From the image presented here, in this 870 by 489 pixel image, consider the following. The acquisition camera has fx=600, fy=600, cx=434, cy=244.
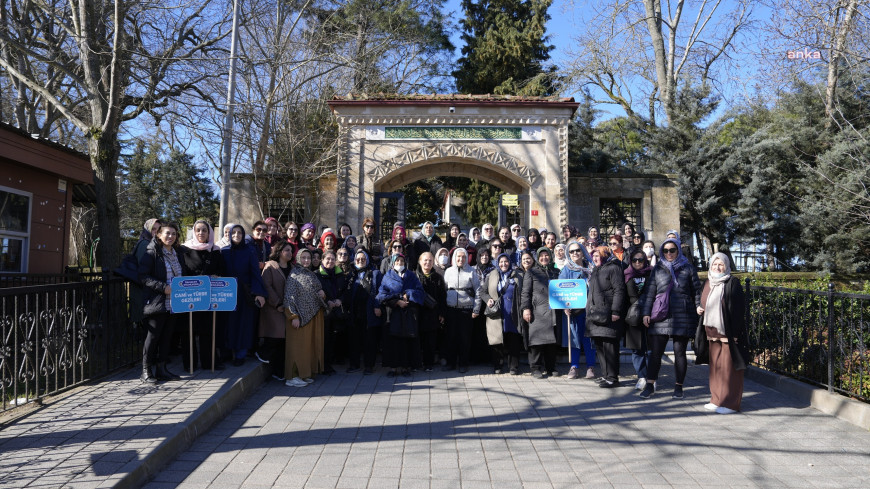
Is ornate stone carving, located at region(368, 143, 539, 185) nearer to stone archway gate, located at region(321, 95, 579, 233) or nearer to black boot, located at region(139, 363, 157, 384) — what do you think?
stone archway gate, located at region(321, 95, 579, 233)

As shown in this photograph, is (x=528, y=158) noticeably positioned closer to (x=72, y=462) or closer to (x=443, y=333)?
(x=443, y=333)

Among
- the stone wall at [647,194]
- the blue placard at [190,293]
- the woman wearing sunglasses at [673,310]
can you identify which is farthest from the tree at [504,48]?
the blue placard at [190,293]

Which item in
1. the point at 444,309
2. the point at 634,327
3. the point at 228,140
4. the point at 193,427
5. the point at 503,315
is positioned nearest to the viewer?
the point at 193,427

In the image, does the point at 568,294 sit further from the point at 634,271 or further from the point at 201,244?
the point at 201,244

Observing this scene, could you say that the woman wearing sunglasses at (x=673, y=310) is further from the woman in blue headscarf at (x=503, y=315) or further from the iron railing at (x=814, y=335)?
the woman in blue headscarf at (x=503, y=315)

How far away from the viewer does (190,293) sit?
278 inches

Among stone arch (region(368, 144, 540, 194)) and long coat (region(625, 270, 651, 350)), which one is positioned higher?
stone arch (region(368, 144, 540, 194))

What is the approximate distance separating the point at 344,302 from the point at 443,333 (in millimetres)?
1740

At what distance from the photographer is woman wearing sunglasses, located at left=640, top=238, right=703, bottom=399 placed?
7258 millimetres

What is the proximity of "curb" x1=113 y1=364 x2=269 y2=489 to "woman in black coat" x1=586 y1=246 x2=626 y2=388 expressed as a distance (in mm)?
4444

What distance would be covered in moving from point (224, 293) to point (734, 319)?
19.9ft

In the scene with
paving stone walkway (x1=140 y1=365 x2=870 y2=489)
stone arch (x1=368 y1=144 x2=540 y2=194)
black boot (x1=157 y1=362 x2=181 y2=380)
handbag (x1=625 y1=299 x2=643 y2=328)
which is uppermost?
stone arch (x1=368 y1=144 x2=540 y2=194)

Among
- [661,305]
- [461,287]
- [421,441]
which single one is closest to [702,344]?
[661,305]

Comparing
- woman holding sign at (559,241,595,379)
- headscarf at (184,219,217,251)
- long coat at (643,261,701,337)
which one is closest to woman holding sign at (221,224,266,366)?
headscarf at (184,219,217,251)
